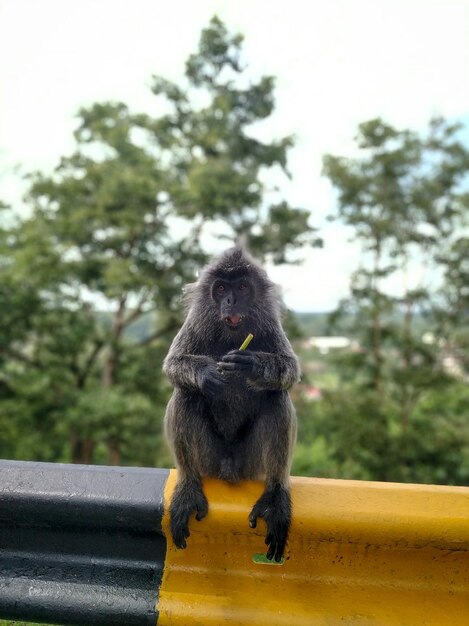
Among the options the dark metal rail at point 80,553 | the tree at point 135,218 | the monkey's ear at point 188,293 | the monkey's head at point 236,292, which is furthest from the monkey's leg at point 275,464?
the tree at point 135,218

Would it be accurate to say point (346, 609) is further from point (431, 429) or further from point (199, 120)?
point (431, 429)

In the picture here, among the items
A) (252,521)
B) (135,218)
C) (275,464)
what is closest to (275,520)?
(252,521)

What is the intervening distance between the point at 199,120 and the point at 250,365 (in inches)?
430

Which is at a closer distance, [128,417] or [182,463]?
[182,463]

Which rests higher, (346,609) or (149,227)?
(149,227)

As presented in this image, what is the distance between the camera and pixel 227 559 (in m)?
2.18

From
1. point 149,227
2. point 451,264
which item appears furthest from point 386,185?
point 149,227

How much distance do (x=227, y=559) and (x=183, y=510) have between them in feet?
0.86

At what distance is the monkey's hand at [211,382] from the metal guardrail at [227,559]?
0.64 meters

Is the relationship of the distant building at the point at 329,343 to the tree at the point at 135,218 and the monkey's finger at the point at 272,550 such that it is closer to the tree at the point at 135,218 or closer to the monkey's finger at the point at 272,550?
the tree at the point at 135,218

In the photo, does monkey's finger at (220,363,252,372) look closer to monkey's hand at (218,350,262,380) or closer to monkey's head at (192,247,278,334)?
monkey's hand at (218,350,262,380)

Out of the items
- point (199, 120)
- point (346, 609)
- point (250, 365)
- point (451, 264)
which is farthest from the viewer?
point (451, 264)

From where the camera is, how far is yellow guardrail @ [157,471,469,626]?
6.63ft

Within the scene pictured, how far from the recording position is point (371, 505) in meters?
2.11
